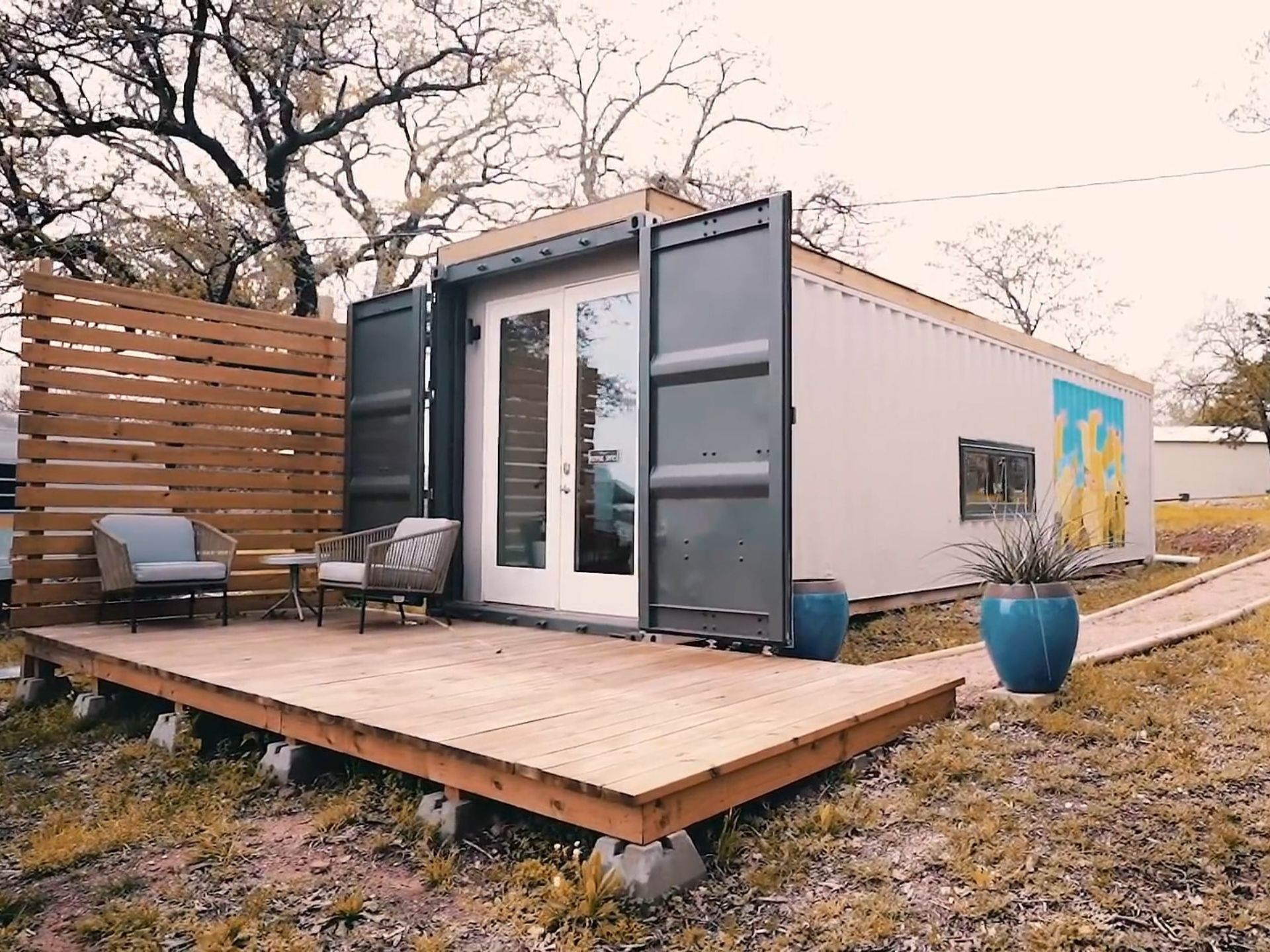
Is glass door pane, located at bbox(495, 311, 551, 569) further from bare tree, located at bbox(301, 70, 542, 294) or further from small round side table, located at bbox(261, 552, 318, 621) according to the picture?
bare tree, located at bbox(301, 70, 542, 294)

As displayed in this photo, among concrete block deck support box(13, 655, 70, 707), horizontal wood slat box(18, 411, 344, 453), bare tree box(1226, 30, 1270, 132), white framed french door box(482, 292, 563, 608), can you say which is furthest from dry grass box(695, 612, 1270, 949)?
bare tree box(1226, 30, 1270, 132)

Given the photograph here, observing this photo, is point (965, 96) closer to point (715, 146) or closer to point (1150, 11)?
point (1150, 11)

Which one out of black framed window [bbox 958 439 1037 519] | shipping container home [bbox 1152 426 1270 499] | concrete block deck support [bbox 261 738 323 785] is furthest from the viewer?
shipping container home [bbox 1152 426 1270 499]

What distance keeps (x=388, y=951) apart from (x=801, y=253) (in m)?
4.27

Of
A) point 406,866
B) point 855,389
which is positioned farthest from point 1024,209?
point 406,866

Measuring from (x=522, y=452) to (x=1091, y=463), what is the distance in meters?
6.23

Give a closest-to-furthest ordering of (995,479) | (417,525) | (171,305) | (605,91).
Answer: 1. (417,525)
2. (171,305)
3. (995,479)
4. (605,91)

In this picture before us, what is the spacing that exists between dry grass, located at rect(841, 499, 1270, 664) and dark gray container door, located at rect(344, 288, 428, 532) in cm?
290

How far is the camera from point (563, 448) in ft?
17.1

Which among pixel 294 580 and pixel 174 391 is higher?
pixel 174 391

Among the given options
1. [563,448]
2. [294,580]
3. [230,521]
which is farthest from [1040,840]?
[230,521]

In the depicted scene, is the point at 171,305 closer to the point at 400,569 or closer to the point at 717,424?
the point at 400,569

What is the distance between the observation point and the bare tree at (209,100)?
875cm

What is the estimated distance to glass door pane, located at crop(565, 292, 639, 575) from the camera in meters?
4.90
